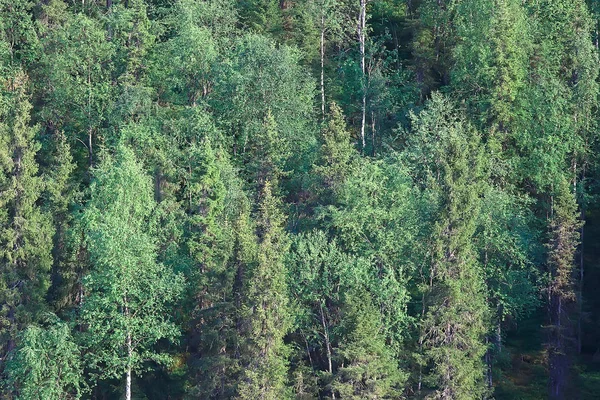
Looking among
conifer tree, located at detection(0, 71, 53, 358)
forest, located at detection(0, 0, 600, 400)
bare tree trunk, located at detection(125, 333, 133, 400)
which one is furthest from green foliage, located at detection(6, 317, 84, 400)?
conifer tree, located at detection(0, 71, 53, 358)

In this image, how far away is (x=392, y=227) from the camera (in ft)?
202

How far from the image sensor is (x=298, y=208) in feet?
217

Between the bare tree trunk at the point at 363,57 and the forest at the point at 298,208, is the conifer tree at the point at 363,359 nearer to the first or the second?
the forest at the point at 298,208

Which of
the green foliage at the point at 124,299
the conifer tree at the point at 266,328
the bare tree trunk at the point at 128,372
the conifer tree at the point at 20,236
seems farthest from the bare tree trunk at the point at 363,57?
the bare tree trunk at the point at 128,372

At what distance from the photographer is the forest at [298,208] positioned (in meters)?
57.4

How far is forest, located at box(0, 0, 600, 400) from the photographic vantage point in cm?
5741

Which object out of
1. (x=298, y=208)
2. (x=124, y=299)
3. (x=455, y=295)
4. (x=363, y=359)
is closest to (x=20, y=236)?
(x=124, y=299)

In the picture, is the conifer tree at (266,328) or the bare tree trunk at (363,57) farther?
the bare tree trunk at (363,57)

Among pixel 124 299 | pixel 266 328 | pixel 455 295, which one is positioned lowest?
pixel 266 328

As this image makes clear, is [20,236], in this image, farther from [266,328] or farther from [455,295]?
[455,295]

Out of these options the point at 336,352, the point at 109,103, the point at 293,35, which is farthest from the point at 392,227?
the point at 293,35

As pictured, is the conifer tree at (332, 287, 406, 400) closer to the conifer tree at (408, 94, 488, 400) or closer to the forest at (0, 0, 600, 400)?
the forest at (0, 0, 600, 400)

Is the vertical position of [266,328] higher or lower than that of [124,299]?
lower

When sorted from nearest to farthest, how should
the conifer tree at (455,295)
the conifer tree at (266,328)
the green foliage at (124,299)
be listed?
the conifer tree at (266,328)
the conifer tree at (455,295)
the green foliage at (124,299)
